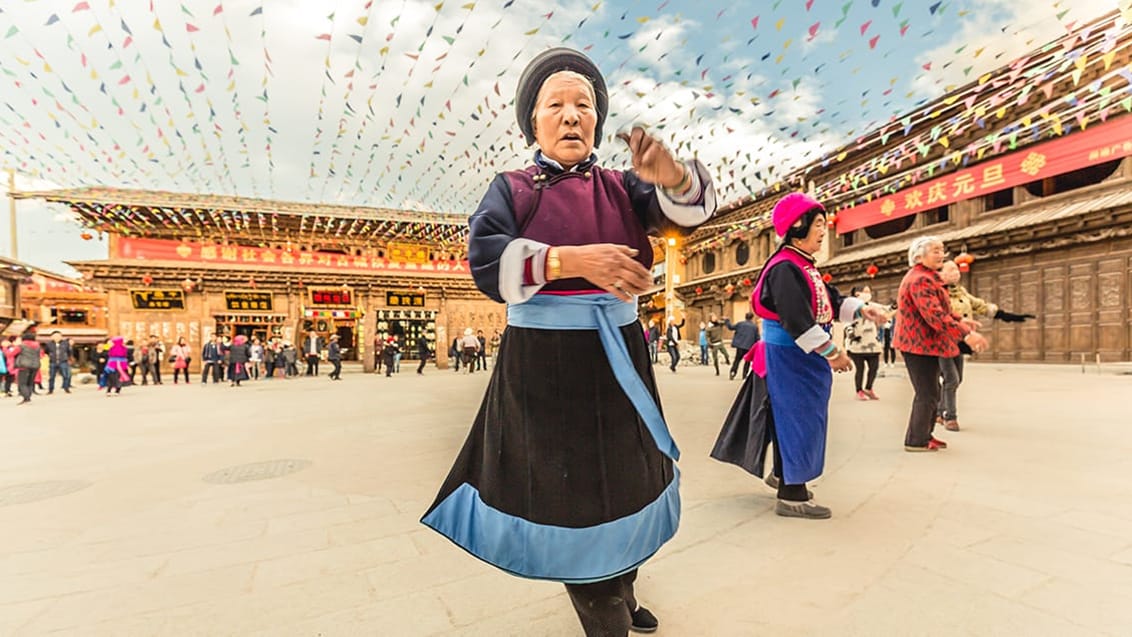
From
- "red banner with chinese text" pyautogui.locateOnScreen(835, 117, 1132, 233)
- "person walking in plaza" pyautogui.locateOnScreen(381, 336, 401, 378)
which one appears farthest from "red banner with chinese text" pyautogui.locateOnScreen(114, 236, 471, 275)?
"red banner with chinese text" pyautogui.locateOnScreen(835, 117, 1132, 233)

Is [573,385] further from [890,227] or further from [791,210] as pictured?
[890,227]

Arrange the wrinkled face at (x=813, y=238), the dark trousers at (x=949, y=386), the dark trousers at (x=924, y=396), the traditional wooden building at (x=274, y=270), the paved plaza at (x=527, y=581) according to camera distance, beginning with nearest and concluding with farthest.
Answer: the paved plaza at (x=527, y=581) < the wrinkled face at (x=813, y=238) < the dark trousers at (x=924, y=396) < the dark trousers at (x=949, y=386) < the traditional wooden building at (x=274, y=270)

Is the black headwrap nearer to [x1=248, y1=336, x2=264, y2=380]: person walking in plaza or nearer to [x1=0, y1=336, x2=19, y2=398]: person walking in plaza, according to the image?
[x1=0, y1=336, x2=19, y2=398]: person walking in plaza

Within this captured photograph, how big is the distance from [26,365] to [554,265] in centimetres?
1450

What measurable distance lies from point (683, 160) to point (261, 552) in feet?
8.08

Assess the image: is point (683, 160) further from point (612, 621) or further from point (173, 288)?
point (173, 288)

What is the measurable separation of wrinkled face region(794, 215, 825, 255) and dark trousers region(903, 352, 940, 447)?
1.89 m

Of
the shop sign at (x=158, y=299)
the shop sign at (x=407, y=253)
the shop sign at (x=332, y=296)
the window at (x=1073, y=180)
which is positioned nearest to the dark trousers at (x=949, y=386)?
the window at (x=1073, y=180)

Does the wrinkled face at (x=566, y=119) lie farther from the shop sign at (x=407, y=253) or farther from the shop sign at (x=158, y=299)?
the shop sign at (x=158, y=299)

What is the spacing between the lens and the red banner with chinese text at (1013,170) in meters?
10.9

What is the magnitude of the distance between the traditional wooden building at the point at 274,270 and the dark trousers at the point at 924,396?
17.0m

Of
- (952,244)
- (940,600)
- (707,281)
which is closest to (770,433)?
(940,600)

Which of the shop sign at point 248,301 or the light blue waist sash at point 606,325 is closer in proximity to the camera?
the light blue waist sash at point 606,325

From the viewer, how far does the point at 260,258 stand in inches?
776
